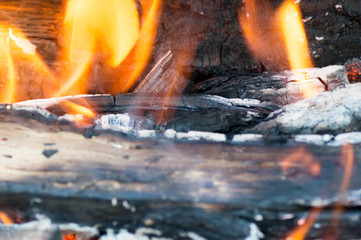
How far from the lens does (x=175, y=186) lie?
57.0 inches

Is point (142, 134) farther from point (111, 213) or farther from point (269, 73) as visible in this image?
point (269, 73)

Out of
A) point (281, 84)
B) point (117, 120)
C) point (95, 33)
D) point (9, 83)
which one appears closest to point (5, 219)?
point (117, 120)

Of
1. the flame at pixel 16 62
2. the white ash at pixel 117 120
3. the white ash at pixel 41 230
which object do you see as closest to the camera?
the white ash at pixel 41 230

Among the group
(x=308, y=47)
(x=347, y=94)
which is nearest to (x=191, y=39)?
(x=308, y=47)

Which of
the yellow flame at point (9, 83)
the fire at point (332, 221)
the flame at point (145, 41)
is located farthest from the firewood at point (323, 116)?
the yellow flame at point (9, 83)

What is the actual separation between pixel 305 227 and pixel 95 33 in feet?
10.1

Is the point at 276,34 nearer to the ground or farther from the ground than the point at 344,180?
farther from the ground

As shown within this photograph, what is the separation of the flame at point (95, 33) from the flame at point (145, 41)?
3.2 inches

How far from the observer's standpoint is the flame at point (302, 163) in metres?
1.51

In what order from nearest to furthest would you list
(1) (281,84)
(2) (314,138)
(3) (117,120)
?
(2) (314,138) → (3) (117,120) → (1) (281,84)

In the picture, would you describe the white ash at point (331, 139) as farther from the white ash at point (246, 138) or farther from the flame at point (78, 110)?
the flame at point (78, 110)

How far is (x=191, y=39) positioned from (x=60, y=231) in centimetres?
263

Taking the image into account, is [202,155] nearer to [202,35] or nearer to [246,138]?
[246,138]

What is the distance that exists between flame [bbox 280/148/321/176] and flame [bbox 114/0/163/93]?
2.47m
